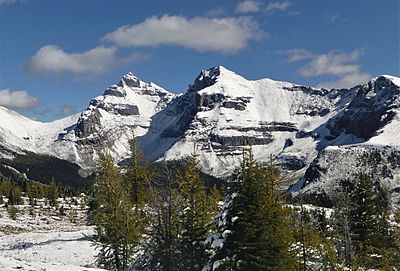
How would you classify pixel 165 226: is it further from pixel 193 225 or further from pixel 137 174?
pixel 137 174

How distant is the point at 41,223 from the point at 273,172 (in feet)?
229

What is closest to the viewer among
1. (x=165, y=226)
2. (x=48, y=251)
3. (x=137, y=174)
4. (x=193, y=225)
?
(x=165, y=226)

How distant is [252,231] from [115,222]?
1169 cm

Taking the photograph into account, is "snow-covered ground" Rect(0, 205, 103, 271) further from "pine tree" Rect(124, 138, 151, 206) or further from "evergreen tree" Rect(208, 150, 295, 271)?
"evergreen tree" Rect(208, 150, 295, 271)

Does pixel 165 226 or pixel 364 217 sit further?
pixel 364 217

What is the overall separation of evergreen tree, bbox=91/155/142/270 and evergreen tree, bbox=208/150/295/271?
26.4 feet

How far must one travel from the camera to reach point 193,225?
3025 cm

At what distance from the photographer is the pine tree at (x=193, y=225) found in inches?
1173

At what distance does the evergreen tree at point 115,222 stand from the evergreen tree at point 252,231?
805 cm

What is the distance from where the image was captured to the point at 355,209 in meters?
45.1

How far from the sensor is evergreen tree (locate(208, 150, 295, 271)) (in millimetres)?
27266

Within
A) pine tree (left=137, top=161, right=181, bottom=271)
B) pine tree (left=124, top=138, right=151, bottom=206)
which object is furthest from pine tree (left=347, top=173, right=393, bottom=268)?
pine tree (left=137, top=161, right=181, bottom=271)

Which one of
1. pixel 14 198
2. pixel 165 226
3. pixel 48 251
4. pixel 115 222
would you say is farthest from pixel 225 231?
pixel 14 198

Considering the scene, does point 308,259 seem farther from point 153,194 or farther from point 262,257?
point 153,194
